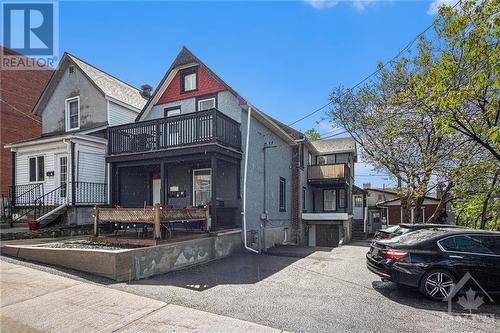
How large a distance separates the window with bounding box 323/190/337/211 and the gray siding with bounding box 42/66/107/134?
16578mm

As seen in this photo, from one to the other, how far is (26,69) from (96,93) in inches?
388

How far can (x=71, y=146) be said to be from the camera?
14242 mm

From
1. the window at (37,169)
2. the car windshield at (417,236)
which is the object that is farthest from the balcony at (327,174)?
the window at (37,169)

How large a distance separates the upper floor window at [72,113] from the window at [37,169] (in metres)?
2.36

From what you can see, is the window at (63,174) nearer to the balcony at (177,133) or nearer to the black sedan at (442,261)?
the balcony at (177,133)

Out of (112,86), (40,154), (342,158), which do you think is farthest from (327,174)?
(40,154)

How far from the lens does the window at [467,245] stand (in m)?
6.78

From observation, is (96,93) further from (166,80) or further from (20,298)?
(20,298)

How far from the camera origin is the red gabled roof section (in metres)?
14.1

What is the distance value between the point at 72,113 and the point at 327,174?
1590 centimetres

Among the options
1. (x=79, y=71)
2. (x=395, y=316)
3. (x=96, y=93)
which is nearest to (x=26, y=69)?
(x=79, y=71)

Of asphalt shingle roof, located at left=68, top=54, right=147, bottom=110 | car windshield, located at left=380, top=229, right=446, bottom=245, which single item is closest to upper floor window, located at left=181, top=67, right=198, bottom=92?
asphalt shingle roof, located at left=68, top=54, right=147, bottom=110

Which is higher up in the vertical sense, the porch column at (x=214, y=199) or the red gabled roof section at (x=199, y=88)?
the red gabled roof section at (x=199, y=88)

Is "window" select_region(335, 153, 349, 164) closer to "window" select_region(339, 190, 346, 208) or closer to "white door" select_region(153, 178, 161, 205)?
"window" select_region(339, 190, 346, 208)
